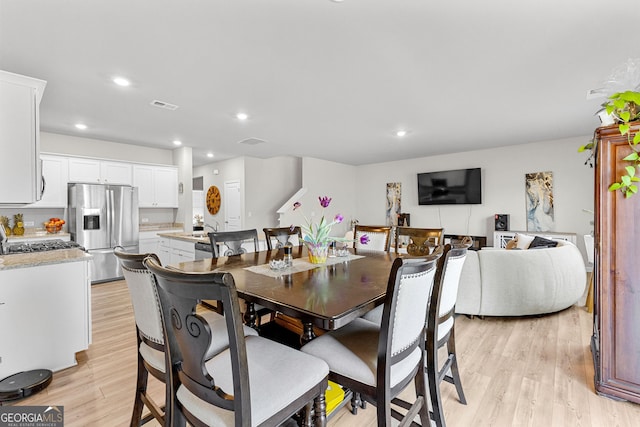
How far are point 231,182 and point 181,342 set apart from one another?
6418 mm

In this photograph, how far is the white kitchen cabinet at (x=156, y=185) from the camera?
5352mm

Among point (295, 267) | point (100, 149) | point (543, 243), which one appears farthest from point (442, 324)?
point (100, 149)

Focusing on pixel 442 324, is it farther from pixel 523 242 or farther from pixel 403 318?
pixel 523 242

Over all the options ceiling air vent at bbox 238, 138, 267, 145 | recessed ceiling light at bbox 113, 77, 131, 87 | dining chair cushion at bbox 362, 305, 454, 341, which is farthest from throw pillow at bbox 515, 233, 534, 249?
recessed ceiling light at bbox 113, 77, 131, 87

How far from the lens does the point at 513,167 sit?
600cm

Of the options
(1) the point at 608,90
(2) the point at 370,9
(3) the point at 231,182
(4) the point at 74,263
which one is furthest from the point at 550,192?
(4) the point at 74,263

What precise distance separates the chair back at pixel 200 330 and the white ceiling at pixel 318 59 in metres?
1.76

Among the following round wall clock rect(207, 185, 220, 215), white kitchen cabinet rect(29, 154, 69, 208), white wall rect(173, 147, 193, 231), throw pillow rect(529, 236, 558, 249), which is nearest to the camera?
throw pillow rect(529, 236, 558, 249)

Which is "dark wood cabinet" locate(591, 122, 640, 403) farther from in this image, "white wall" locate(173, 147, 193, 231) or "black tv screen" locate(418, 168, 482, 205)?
"white wall" locate(173, 147, 193, 231)

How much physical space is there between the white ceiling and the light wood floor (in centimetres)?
243

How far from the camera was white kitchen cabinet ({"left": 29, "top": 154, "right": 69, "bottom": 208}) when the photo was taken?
443cm

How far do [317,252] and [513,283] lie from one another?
7.44 ft

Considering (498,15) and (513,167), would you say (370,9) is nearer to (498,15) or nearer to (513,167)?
(498,15)

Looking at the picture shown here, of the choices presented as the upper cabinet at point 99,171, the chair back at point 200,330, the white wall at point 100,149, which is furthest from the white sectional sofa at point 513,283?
the white wall at point 100,149
